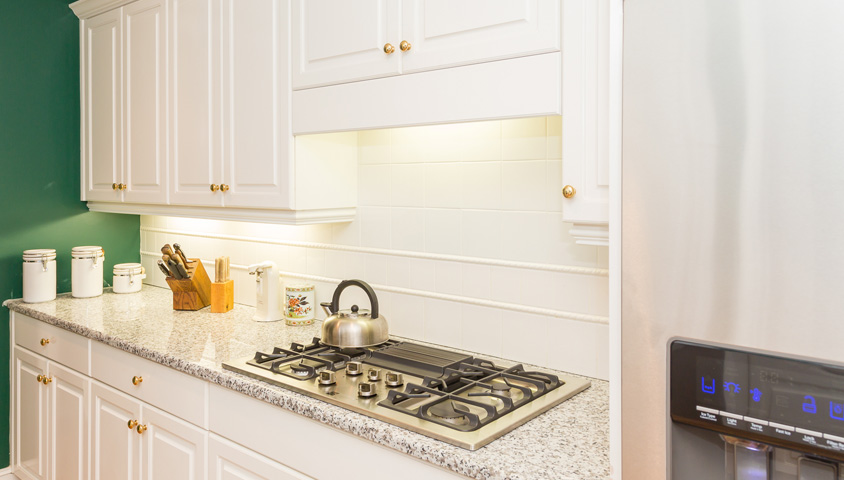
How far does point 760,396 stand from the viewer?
77 cm

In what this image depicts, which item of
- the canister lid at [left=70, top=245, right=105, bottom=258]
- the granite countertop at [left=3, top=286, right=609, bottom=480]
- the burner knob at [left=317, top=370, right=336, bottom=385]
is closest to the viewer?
the granite countertop at [left=3, top=286, right=609, bottom=480]

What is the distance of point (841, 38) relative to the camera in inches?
27.7

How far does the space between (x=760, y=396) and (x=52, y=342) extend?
276 cm

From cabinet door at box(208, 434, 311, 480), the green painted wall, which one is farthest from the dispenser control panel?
the green painted wall

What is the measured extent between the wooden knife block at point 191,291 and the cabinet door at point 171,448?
2.09ft

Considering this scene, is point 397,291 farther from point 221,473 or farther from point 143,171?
point 143,171

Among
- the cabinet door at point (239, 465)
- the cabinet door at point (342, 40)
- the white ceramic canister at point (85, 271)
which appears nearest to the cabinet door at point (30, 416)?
the white ceramic canister at point (85, 271)

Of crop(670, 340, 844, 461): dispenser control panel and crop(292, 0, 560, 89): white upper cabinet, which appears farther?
crop(292, 0, 560, 89): white upper cabinet

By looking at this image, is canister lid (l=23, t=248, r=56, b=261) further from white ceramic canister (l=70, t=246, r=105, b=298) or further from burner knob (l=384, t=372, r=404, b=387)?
burner knob (l=384, t=372, r=404, b=387)

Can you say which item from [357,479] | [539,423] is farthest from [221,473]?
[539,423]

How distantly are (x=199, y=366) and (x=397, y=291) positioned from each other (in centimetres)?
71

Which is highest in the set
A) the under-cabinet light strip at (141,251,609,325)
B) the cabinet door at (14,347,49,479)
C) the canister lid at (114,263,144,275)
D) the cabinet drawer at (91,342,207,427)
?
the canister lid at (114,263,144,275)

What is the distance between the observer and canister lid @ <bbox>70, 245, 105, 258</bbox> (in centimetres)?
296

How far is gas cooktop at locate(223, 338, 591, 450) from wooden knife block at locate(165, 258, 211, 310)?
89 cm
